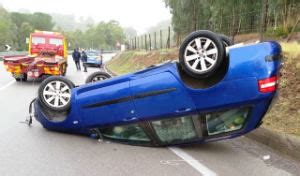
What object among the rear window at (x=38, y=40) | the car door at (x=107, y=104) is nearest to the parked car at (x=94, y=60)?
the rear window at (x=38, y=40)

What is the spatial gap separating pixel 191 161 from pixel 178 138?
1.72 ft

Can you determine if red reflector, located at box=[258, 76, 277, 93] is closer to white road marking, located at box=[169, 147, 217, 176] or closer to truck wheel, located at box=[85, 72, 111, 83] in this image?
white road marking, located at box=[169, 147, 217, 176]

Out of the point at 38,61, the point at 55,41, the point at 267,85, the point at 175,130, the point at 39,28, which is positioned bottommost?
the point at 175,130

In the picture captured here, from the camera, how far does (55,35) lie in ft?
65.5

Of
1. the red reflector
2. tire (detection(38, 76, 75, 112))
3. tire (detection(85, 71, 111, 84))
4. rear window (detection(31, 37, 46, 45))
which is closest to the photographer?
the red reflector

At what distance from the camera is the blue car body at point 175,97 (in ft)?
16.5

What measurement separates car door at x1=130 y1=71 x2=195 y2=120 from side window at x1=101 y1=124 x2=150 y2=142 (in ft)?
0.99

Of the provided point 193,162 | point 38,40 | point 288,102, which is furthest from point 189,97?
point 38,40

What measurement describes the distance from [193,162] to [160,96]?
3.29 ft

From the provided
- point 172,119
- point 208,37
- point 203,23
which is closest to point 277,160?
point 172,119

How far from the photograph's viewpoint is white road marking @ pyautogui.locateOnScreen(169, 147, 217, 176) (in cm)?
485

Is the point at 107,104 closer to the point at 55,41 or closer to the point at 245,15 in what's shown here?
the point at 55,41

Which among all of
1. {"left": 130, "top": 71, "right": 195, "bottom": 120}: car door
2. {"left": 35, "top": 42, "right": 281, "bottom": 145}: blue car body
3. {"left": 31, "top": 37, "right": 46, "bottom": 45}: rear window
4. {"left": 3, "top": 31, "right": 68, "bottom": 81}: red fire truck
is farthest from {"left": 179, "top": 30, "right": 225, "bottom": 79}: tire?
{"left": 31, "top": 37, "right": 46, "bottom": 45}: rear window

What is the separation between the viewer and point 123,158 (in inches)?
212
